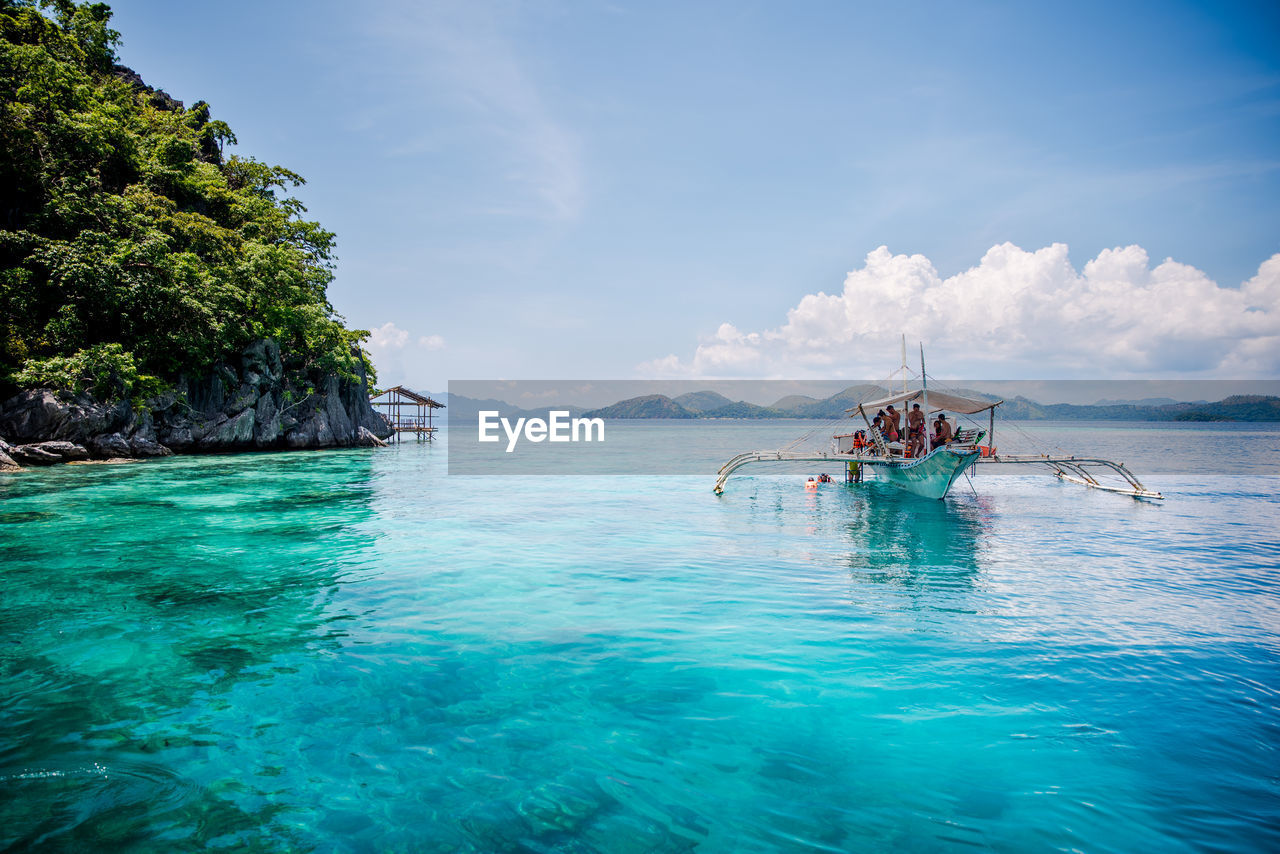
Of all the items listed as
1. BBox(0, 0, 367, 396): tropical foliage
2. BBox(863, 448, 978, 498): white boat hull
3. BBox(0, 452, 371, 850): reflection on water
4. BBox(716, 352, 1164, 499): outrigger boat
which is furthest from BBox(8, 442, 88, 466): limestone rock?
BBox(863, 448, 978, 498): white boat hull

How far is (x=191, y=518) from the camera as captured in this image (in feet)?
47.8

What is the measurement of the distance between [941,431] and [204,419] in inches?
1540

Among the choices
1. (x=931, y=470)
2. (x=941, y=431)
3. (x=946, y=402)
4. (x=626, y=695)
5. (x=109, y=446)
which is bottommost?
(x=626, y=695)

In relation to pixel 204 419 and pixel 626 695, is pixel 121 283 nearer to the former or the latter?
pixel 204 419

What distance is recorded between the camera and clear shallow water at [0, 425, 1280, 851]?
3.88 m

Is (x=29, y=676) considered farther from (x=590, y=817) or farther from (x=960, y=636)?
(x=960, y=636)

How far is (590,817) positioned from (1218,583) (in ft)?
43.4

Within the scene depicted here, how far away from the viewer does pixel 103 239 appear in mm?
24078

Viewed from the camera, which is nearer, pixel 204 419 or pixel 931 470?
pixel 931 470

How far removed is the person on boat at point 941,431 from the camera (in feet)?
64.7

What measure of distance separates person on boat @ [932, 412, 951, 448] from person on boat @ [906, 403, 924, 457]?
148 cm

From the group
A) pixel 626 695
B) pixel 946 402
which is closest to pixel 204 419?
pixel 626 695

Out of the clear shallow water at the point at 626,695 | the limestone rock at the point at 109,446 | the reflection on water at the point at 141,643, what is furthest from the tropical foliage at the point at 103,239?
the clear shallow water at the point at 626,695

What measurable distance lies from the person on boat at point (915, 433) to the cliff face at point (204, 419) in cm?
3559
